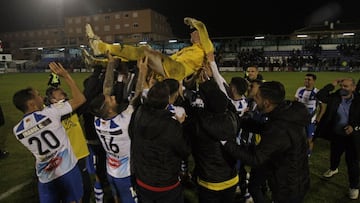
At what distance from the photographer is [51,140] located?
3561mm

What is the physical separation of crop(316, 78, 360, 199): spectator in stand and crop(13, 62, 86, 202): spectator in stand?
14.4ft

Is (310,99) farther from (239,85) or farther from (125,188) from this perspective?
(125,188)

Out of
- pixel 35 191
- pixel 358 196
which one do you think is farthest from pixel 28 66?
pixel 358 196

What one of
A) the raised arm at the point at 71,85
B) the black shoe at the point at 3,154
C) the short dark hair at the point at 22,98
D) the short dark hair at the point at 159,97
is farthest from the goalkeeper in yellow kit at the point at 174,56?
the black shoe at the point at 3,154

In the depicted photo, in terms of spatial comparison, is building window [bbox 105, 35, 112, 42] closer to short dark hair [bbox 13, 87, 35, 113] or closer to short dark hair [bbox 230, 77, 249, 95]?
short dark hair [bbox 230, 77, 249, 95]

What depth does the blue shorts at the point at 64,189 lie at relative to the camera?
377 cm

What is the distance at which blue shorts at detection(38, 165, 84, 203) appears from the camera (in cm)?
377

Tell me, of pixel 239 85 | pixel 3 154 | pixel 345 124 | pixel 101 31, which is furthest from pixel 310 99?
pixel 101 31

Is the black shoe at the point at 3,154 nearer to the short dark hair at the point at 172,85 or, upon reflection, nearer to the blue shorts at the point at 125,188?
the blue shorts at the point at 125,188

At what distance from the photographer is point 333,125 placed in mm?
5578

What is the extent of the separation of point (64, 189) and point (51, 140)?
2.39 ft

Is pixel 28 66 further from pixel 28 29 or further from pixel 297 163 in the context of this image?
pixel 297 163

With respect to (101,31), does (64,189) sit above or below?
below

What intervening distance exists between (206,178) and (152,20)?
78636mm
